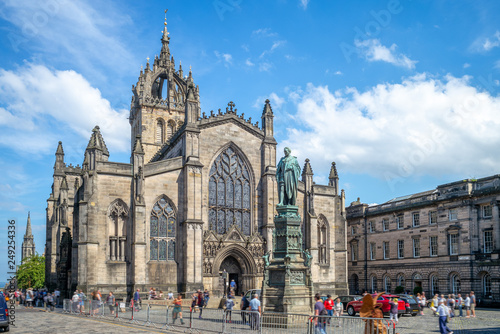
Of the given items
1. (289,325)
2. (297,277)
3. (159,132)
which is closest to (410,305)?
(297,277)

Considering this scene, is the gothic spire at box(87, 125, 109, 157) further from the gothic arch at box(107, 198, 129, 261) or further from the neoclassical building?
the neoclassical building

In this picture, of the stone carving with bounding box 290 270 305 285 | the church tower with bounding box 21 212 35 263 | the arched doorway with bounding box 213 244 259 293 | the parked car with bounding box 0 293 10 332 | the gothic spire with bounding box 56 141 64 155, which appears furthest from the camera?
the church tower with bounding box 21 212 35 263

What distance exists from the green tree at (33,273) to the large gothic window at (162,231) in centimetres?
4654

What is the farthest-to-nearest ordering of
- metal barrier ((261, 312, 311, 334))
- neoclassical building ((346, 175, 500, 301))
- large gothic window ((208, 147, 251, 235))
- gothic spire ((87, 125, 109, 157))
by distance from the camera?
neoclassical building ((346, 175, 500, 301)), large gothic window ((208, 147, 251, 235)), gothic spire ((87, 125, 109, 157)), metal barrier ((261, 312, 311, 334))

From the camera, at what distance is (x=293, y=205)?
22.0m

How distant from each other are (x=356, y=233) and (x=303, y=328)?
4091cm

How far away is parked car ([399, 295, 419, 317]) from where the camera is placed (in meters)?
29.8

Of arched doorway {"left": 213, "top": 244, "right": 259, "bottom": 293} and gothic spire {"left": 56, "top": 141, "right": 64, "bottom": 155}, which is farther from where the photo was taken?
gothic spire {"left": 56, "top": 141, "right": 64, "bottom": 155}

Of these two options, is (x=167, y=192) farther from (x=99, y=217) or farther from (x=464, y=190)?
(x=464, y=190)

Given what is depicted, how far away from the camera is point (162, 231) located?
36.1 m

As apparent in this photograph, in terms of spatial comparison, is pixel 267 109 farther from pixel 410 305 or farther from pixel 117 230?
pixel 410 305

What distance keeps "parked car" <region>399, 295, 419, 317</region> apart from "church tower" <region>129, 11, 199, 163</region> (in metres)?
31.7

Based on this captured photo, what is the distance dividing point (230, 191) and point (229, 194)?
0.25 meters

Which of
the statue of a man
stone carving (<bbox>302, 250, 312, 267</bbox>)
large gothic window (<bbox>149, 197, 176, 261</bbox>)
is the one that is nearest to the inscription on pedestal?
stone carving (<bbox>302, 250, 312, 267</bbox>)
